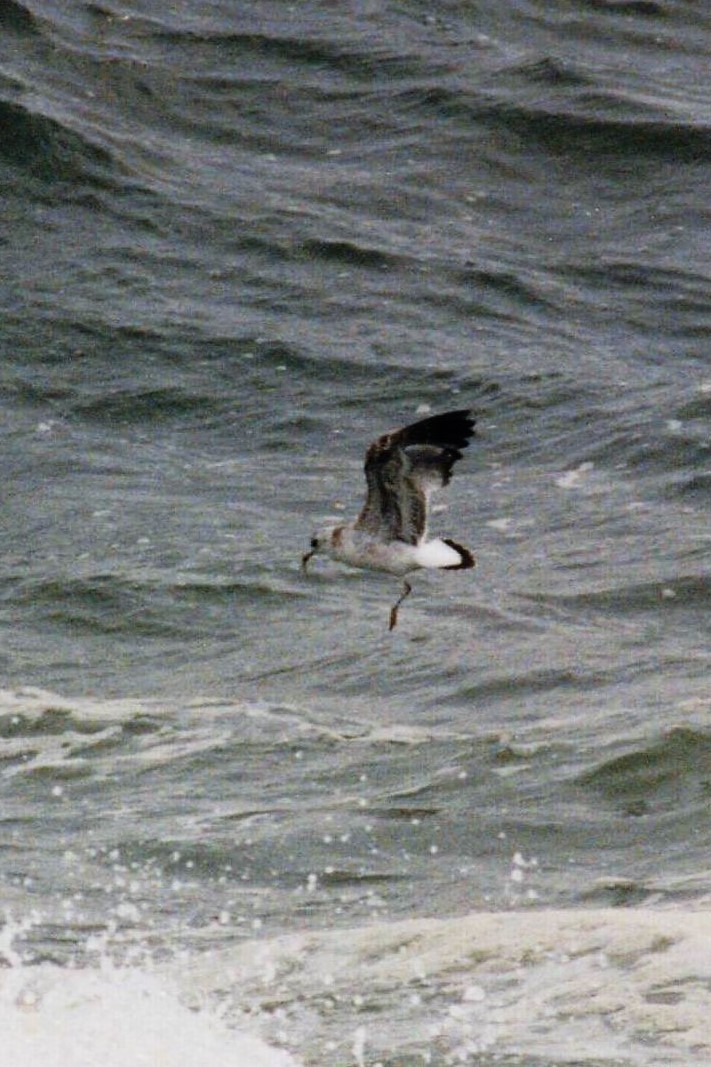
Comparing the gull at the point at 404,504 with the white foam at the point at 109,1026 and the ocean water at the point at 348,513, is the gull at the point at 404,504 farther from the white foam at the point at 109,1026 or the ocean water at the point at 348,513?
the white foam at the point at 109,1026

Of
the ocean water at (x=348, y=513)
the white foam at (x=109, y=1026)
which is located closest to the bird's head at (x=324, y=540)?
the ocean water at (x=348, y=513)

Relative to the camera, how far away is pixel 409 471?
29.1 ft

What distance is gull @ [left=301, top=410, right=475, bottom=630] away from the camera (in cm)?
845

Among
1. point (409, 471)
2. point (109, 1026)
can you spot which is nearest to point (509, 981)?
point (109, 1026)

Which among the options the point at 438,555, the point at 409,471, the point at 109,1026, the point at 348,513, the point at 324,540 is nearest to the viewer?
the point at 109,1026

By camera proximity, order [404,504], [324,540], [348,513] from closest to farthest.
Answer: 1. [404,504]
2. [324,540]
3. [348,513]

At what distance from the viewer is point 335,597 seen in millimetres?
12672

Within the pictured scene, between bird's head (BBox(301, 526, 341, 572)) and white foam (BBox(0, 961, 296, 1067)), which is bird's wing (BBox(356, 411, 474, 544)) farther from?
white foam (BBox(0, 961, 296, 1067))

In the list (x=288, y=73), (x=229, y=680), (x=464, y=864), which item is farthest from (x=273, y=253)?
(x=464, y=864)

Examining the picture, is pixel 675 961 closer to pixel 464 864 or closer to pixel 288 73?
pixel 464 864

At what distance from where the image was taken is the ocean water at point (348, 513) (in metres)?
7.77

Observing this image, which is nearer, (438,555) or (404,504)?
(404,504)

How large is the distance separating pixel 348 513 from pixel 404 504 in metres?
4.24

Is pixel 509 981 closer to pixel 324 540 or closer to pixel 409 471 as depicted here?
pixel 409 471
